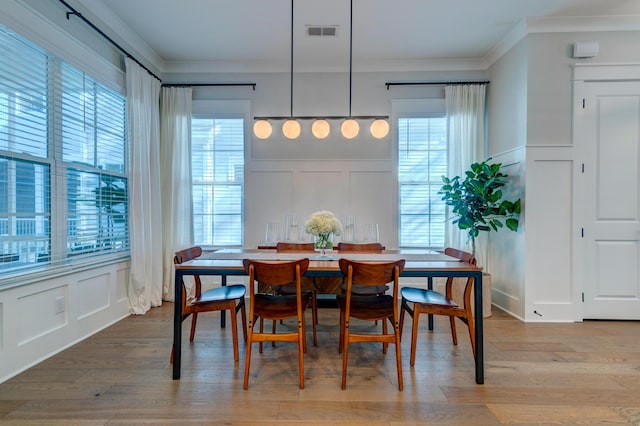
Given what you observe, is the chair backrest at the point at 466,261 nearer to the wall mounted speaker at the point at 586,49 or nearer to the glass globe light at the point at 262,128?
the glass globe light at the point at 262,128

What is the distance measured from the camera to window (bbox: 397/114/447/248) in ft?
14.0

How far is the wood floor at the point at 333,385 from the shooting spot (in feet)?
5.92

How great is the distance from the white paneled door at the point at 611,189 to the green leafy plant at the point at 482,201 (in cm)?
71

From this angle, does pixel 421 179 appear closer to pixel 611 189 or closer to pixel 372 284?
pixel 611 189

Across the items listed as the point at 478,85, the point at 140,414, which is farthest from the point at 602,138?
the point at 140,414

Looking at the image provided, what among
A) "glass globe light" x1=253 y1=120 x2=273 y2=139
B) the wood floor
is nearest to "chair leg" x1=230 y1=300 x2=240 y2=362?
the wood floor

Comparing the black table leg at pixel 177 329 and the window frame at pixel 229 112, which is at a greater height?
the window frame at pixel 229 112

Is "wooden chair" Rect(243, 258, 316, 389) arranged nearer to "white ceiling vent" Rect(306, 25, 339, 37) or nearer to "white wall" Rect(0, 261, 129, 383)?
"white wall" Rect(0, 261, 129, 383)

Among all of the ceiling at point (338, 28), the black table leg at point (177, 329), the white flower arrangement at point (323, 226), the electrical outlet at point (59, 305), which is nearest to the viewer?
the black table leg at point (177, 329)

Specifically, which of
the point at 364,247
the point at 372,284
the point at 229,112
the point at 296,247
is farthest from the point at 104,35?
the point at 372,284

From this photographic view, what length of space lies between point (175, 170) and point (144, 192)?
617mm

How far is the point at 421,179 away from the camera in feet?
14.0

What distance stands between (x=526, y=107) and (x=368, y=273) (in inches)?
111

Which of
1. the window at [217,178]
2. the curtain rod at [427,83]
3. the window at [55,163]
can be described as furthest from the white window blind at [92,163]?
the curtain rod at [427,83]
